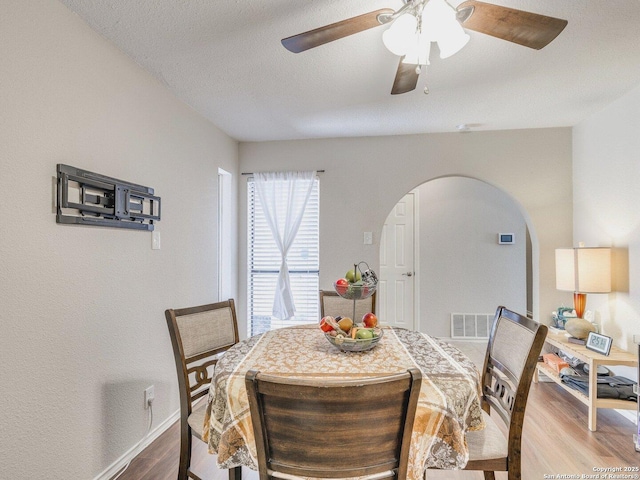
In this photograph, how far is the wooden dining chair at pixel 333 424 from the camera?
83 centimetres

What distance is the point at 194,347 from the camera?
1706 millimetres

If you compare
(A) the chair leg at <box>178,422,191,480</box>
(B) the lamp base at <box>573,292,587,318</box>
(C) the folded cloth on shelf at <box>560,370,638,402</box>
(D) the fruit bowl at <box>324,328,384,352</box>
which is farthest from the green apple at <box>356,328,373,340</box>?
(B) the lamp base at <box>573,292,587,318</box>

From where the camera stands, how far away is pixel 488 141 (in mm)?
3365

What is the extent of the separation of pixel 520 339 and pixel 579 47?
1692 mm

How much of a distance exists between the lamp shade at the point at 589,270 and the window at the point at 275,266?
87.0 inches

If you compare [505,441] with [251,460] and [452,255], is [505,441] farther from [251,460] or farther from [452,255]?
[452,255]

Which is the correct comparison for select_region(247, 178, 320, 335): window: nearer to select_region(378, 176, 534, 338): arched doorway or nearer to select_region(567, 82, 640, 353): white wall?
select_region(378, 176, 534, 338): arched doorway

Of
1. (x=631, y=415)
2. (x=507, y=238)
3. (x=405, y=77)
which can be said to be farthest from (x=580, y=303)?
(x=405, y=77)

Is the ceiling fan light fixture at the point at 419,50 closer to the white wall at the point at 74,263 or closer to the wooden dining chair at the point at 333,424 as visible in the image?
the wooden dining chair at the point at 333,424

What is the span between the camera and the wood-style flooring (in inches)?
75.6

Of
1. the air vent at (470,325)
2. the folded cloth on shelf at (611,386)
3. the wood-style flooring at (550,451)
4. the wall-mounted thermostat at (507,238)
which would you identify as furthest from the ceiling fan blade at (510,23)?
the air vent at (470,325)

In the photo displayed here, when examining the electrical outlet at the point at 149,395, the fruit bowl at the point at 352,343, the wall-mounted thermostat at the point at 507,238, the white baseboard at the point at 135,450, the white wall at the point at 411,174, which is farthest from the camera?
the wall-mounted thermostat at the point at 507,238

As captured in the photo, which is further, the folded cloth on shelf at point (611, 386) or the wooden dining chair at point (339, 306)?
the wooden dining chair at point (339, 306)

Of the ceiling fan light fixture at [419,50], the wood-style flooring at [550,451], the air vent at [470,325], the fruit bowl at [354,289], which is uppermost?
the ceiling fan light fixture at [419,50]
